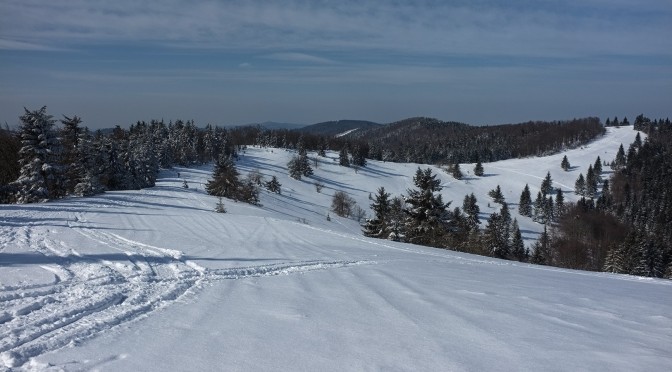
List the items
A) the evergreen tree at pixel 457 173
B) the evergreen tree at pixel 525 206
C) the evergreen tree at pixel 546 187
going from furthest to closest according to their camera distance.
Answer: the evergreen tree at pixel 457 173
the evergreen tree at pixel 546 187
the evergreen tree at pixel 525 206

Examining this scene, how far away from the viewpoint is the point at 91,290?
23.9 ft

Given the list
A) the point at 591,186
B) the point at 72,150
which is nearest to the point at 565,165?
the point at 591,186

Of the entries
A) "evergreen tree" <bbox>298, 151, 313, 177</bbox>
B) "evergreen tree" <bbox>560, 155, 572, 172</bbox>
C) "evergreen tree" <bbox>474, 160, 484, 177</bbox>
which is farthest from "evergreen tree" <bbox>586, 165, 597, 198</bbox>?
"evergreen tree" <bbox>298, 151, 313, 177</bbox>

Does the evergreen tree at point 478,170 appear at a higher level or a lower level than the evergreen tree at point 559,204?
higher

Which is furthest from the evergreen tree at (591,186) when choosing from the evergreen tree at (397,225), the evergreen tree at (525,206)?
the evergreen tree at (397,225)

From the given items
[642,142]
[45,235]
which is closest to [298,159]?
[45,235]

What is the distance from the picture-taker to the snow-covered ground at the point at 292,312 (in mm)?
4562

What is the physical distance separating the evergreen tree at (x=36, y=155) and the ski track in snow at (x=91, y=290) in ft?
74.7

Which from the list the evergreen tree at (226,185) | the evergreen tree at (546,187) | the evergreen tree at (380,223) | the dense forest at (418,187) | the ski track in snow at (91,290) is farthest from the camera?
the evergreen tree at (546,187)

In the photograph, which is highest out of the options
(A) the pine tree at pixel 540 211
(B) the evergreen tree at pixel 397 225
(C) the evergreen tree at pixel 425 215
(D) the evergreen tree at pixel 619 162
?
(D) the evergreen tree at pixel 619 162

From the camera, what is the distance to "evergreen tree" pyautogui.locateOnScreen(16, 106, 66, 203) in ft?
103

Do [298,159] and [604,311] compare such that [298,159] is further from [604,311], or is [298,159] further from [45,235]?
[604,311]

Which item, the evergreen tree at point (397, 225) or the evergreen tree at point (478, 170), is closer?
the evergreen tree at point (397, 225)

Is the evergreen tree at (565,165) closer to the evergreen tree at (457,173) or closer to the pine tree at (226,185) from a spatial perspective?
the evergreen tree at (457,173)
